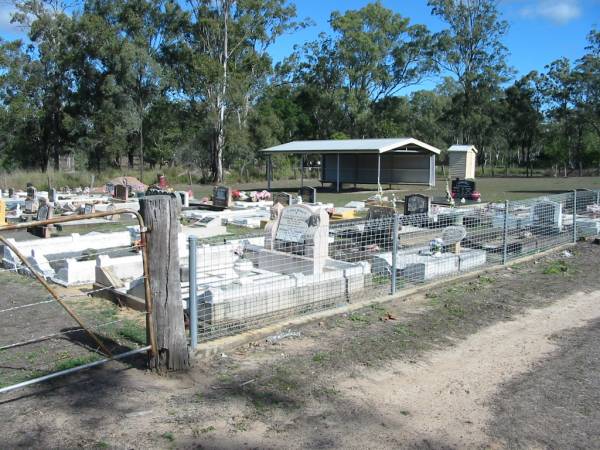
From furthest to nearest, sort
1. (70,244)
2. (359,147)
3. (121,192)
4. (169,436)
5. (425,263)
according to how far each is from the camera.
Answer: (359,147) → (121,192) → (70,244) → (425,263) → (169,436)

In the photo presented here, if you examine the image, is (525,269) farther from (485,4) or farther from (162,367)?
(485,4)

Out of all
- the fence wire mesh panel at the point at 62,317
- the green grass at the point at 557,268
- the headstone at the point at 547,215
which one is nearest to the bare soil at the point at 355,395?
the fence wire mesh panel at the point at 62,317

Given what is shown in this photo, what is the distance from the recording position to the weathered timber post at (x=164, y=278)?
192 inches

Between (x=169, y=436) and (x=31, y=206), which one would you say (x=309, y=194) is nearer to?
(x=31, y=206)

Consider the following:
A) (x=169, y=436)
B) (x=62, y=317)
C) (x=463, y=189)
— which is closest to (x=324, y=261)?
(x=62, y=317)

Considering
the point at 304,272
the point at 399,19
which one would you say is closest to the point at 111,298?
the point at 304,272

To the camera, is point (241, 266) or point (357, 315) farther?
point (241, 266)

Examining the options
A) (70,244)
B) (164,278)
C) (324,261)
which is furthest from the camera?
(70,244)

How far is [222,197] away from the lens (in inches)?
836

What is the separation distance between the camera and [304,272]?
8562 mm

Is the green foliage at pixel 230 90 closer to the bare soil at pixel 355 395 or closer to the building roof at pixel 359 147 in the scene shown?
the building roof at pixel 359 147

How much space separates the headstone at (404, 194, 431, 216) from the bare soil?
8.84 meters

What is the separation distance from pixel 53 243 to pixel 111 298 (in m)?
4.59

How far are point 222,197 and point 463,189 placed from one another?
10050mm
